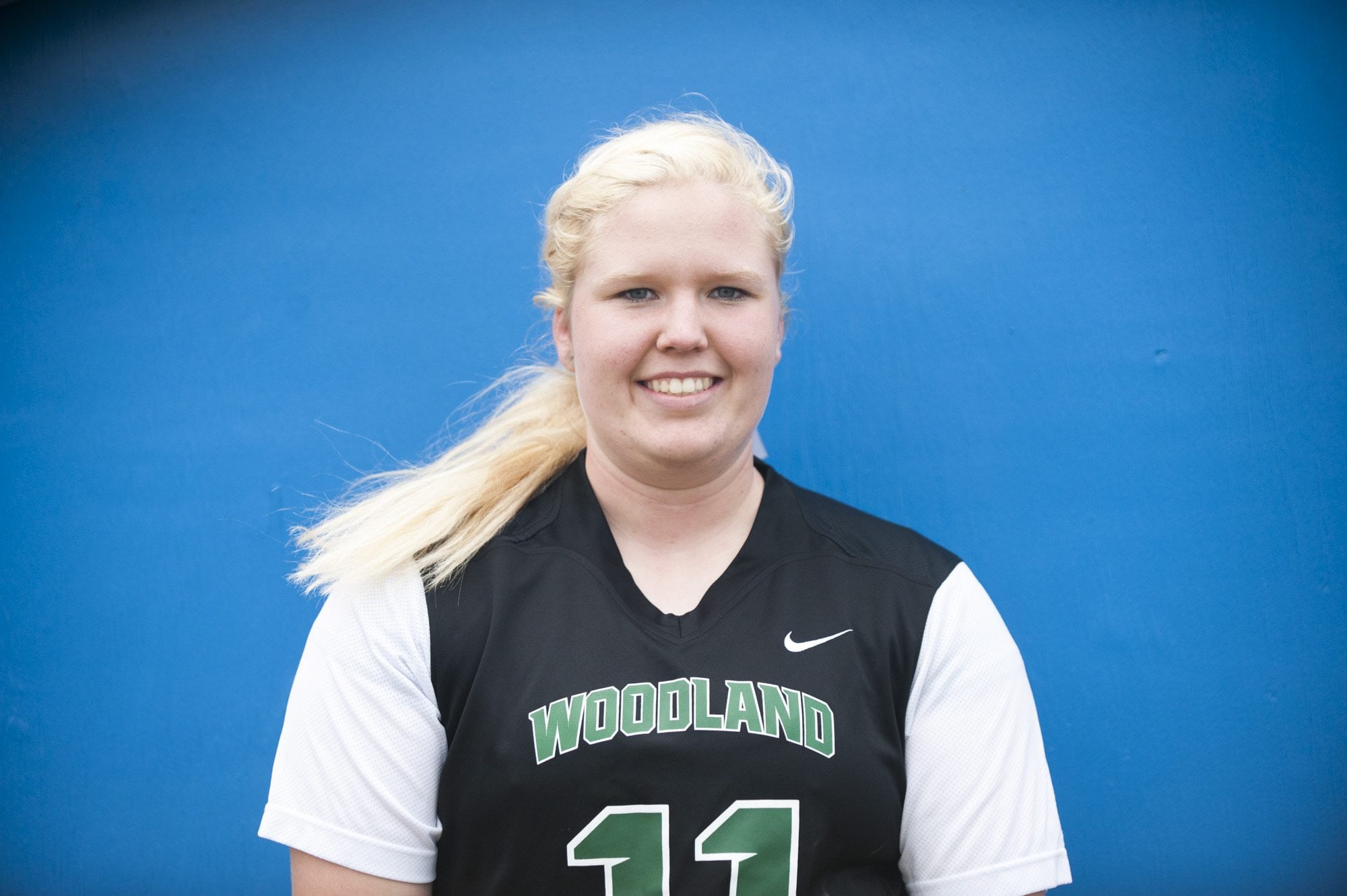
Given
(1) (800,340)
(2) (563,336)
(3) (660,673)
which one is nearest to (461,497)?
(2) (563,336)

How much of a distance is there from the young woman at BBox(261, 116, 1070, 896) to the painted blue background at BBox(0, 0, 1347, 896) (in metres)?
0.48

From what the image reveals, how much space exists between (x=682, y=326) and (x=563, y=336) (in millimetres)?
257

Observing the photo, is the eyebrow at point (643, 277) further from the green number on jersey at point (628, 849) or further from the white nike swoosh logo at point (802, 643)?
the green number on jersey at point (628, 849)

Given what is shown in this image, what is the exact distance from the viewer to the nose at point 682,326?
4.20 feet

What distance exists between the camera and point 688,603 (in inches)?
53.7

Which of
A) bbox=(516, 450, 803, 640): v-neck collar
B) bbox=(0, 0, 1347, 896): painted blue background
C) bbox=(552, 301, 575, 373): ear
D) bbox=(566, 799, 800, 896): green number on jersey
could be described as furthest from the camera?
bbox=(0, 0, 1347, 896): painted blue background

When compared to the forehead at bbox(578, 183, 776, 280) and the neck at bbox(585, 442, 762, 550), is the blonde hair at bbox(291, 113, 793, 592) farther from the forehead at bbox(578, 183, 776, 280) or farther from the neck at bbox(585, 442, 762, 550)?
the neck at bbox(585, 442, 762, 550)

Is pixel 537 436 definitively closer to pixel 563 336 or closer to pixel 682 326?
pixel 563 336

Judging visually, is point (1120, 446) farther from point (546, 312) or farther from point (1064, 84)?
point (546, 312)

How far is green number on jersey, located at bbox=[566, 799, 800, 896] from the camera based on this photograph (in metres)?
1.22

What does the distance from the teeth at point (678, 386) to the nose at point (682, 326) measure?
44 millimetres

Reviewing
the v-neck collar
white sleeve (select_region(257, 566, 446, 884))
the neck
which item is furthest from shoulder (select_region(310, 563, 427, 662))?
the neck

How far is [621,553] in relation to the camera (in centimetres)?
142

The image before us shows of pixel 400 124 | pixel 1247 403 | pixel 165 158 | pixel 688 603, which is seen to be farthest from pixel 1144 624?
pixel 165 158
